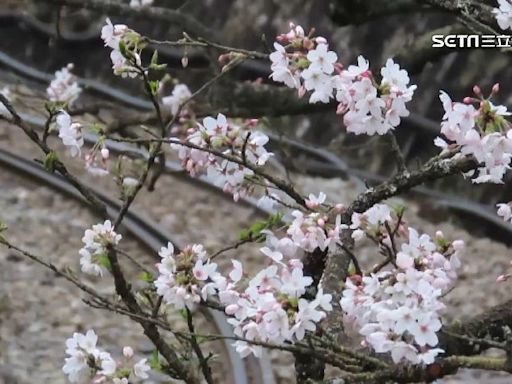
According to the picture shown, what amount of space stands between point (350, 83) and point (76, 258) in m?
3.90

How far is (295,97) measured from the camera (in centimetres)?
450

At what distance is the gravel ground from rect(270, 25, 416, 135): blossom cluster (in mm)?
2651

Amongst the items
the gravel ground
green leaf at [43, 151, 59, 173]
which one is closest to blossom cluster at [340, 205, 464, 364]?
green leaf at [43, 151, 59, 173]

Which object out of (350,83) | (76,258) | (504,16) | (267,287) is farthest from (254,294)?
(76,258)

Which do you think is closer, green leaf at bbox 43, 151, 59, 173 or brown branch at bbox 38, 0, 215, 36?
green leaf at bbox 43, 151, 59, 173

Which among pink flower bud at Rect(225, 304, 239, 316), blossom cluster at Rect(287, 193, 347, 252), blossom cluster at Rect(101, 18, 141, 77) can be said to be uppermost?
blossom cluster at Rect(101, 18, 141, 77)

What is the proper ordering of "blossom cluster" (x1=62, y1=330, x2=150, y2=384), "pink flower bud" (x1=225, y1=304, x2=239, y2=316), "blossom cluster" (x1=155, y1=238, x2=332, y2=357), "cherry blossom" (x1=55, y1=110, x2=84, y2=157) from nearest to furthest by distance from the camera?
"blossom cluster" (x1=155, y1=238, x2=332, y2=357) < "pink flower bud" (x1=225, y1=304, x2=239, y2=316) < "blossom cluster" (x1=62, y1=330, x2=150, y2=384) < "cherry blossom" (x1=55, y1=110, x2=84, y2=157)

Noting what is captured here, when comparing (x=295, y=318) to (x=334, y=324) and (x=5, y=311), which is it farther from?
(x=5, y=311)

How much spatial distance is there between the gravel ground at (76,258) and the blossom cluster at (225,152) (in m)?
2.28

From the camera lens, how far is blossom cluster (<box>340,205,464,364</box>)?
5.08 ft

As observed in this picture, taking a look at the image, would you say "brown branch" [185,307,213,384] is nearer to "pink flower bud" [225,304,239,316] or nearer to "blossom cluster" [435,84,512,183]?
"pink flower bud" [225,304,239,316]

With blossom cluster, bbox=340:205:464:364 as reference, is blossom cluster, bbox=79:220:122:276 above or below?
above

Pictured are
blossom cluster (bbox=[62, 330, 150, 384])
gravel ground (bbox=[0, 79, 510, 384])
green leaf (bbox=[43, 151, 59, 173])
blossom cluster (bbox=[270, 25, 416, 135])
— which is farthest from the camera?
gravel ground (bbox=[0, 79, 510, 384])

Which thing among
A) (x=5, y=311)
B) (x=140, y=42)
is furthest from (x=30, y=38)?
(x=140, y=42)
